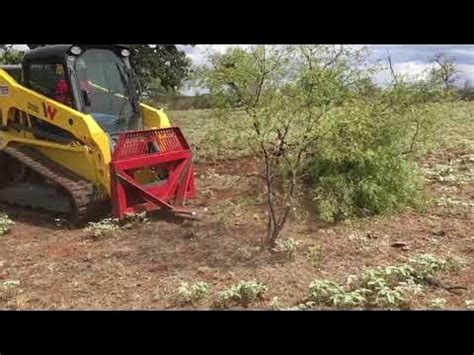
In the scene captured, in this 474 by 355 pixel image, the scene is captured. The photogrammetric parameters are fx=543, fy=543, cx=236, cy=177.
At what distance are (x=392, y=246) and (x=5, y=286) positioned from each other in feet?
12.5

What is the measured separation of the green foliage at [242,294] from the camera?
4355 millimetres

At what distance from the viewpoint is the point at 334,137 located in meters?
6.05

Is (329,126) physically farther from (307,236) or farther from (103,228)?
(103,228)

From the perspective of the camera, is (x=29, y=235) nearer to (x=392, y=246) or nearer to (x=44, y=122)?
(x=44, y=122)

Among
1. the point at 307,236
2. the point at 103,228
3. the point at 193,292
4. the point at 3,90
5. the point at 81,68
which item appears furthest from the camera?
the point at 3,90

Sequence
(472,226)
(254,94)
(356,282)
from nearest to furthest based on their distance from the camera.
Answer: (356,282), (254,94), (472,226)

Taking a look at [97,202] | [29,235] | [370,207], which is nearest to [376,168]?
[370,207]

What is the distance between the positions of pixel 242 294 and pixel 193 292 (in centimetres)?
40

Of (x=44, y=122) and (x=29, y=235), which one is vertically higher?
(x=44, y=122)

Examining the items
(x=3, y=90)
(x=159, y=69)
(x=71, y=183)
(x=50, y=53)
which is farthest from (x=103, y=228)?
(x=159, y=69)

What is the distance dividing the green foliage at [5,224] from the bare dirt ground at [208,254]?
0.07 metres

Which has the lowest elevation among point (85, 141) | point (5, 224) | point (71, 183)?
point (5, 224)

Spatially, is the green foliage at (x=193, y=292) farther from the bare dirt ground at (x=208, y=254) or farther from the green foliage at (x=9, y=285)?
the green foliage at (x=9, y=285)

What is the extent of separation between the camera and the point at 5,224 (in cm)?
684
